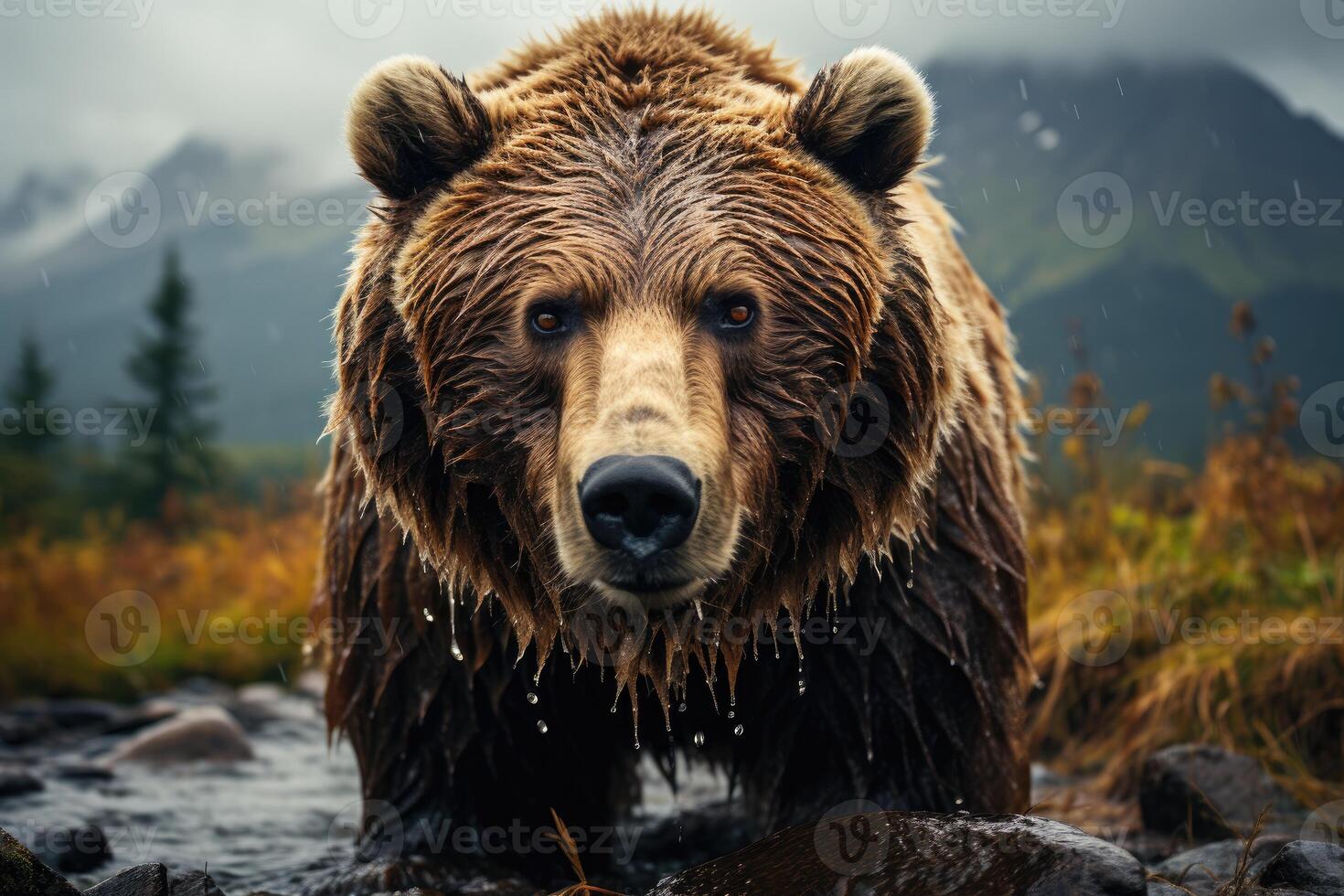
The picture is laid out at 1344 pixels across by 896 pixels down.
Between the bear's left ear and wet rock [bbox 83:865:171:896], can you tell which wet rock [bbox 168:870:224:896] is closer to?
wet rock [bbox 83:865:171:896]

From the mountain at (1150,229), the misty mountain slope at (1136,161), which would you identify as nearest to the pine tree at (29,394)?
the mountain at (1150,229)

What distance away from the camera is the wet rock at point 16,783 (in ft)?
15.4

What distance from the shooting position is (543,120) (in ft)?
10.0

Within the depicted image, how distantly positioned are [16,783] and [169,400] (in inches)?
907

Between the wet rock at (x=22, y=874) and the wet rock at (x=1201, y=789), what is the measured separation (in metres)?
3.52

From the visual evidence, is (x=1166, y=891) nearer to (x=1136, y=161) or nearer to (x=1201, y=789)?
(x=1201, y=789)

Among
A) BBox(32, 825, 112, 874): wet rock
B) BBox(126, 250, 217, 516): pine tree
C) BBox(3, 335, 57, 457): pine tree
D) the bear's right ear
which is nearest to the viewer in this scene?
the bear's right ear

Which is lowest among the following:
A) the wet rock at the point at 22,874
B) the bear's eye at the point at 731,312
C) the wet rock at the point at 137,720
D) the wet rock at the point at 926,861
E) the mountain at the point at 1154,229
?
the wet rock at the point at 137,720

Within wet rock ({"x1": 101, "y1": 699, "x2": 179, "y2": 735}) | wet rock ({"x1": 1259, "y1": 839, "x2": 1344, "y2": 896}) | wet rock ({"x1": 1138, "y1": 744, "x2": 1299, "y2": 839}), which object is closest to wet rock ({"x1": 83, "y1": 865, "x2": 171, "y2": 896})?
wet rock ({"x1": 1259, "y1": 839, "x2": 1344, "y2": 896})

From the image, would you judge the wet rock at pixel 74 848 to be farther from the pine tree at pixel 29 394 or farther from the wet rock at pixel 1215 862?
the pine tree at pixel 29 394

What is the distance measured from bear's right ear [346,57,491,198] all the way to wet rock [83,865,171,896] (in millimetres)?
1846

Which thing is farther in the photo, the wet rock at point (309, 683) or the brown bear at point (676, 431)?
the wet rock at point (309, 683)

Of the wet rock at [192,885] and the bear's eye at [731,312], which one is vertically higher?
the bear's eye at [731,312]

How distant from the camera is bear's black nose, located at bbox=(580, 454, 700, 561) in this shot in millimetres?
2199
